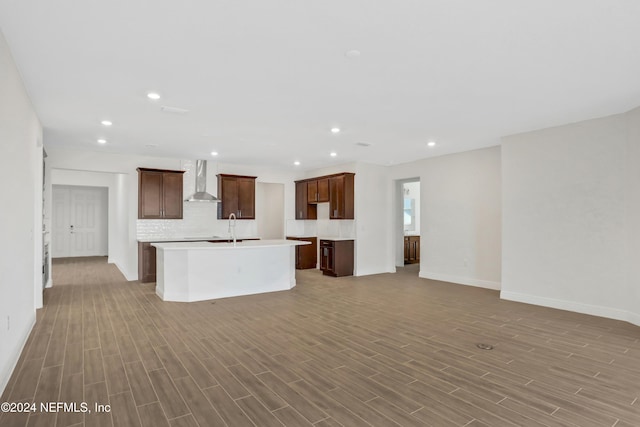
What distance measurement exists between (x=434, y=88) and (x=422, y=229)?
16.3ft

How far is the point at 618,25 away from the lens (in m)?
2.56

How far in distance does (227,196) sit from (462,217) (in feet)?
18.2

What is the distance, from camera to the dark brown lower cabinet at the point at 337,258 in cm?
829

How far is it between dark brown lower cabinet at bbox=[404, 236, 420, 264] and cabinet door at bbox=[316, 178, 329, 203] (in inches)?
130

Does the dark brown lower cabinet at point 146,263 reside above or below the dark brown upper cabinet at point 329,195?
below

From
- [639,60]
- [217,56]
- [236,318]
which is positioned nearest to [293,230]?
[236,318]

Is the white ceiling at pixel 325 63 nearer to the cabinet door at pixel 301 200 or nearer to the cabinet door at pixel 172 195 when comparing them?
the cabinet door at pixel 172 195

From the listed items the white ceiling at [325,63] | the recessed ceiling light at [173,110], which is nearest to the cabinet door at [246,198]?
the white ceiling at [325,63]

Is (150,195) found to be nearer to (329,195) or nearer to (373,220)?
(329,195)

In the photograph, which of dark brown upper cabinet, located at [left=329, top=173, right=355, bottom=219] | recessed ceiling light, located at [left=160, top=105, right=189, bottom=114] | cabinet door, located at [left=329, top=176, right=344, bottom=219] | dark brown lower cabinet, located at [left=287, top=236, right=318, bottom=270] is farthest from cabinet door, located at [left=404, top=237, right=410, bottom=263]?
recessed ceiling light, located at [left=160, top=105, right=189, bottom=114]

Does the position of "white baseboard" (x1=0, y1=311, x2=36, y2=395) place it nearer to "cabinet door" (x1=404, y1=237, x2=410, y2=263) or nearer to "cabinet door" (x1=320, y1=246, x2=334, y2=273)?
"cabinet door" (x1=320, y1=246, x2=334, y2=273)

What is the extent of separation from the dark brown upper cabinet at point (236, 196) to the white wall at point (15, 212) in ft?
13.8

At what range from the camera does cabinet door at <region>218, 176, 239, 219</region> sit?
855 centimetres

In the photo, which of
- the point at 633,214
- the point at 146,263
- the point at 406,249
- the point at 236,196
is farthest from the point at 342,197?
the point at 633,214
